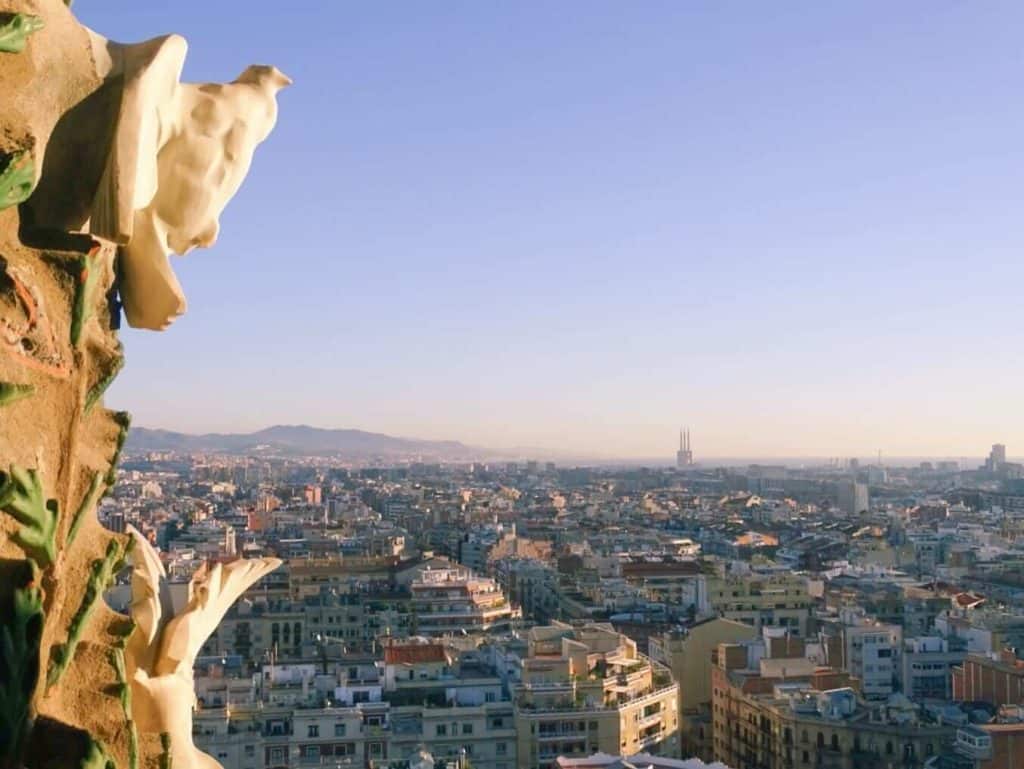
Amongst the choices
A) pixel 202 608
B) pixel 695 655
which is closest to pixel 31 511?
pixel 202 608

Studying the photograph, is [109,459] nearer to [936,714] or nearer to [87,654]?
[87,654]

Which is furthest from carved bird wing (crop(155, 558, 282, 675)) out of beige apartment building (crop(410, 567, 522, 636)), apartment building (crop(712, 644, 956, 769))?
beige apartment building (crop(410, 567, 522, 636))

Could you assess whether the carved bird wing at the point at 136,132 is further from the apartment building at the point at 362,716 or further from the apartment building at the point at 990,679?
Result: the apartment building at the point at 990,679

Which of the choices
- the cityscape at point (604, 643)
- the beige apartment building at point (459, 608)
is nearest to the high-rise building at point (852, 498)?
the cityscape at point (604, 643)

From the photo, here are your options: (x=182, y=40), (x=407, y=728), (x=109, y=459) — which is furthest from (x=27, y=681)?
(x=407, y=728)

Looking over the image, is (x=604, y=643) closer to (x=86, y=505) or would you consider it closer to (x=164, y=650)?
(x=164, y=650)

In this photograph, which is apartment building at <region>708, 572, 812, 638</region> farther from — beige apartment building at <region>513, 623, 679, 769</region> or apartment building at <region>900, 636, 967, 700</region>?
beige apartment building at <region>513, 623, 679, 769</region>

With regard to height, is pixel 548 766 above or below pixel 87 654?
below
